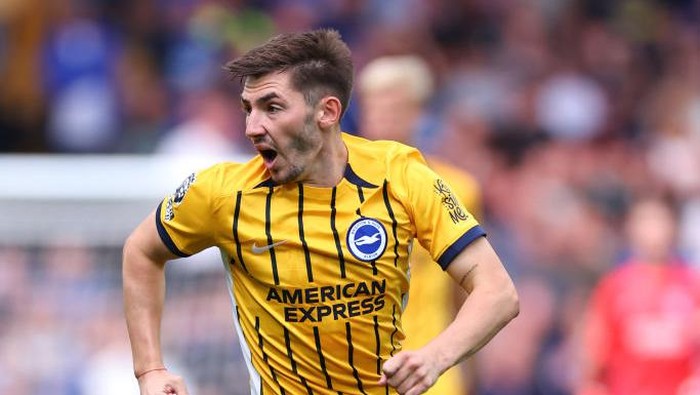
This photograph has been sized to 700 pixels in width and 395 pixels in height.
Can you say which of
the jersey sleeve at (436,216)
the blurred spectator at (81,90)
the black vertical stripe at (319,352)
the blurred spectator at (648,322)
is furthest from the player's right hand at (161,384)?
the blurred spectator at (81,90)

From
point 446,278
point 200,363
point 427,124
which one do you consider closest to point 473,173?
point 427,124

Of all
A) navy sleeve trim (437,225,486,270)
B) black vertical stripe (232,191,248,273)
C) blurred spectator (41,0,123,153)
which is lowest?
navy sleeve trim (437,225,486,270)

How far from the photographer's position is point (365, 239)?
527 centimetres

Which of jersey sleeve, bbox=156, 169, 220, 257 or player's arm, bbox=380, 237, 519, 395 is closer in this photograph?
player's arm, bbox=380, 237, 519, 395

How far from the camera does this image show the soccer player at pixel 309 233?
5.21 metres

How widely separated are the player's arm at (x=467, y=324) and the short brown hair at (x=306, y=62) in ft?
2.30

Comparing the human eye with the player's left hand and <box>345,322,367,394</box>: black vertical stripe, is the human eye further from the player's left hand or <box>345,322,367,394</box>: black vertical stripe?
the player's left hand

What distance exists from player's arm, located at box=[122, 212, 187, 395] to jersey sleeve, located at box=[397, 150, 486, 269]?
84 centimetres

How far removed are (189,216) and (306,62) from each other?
0.64m

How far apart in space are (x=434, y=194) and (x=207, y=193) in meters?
0.75

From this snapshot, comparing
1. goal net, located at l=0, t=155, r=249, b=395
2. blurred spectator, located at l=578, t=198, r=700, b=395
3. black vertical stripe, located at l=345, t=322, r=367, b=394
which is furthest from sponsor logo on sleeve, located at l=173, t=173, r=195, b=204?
blurred spectator, located at l=578, t=198, r=700, b=395

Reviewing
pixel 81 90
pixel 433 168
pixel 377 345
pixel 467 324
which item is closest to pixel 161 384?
pixel 377 345

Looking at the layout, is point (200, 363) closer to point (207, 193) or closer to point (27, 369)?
point (27, 369)

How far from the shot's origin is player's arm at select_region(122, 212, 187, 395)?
5359mm
